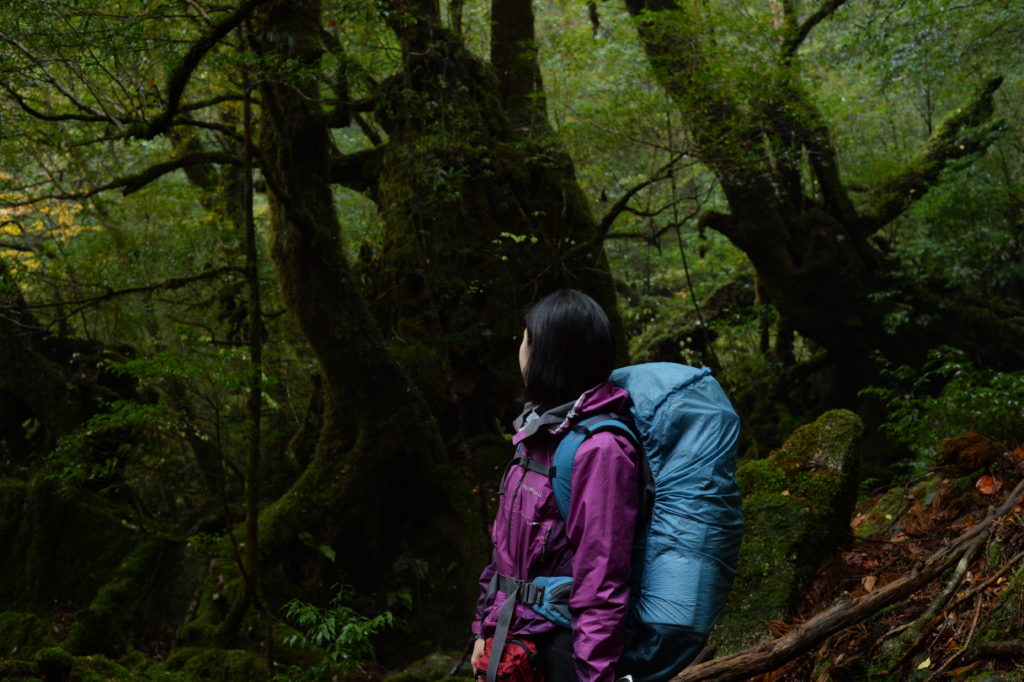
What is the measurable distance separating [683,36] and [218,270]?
5951 millimetres

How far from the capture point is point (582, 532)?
193 cm

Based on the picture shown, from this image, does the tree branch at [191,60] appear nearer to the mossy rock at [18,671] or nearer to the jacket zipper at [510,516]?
the mossy rock at [18,671]

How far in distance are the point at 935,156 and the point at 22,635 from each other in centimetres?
1286

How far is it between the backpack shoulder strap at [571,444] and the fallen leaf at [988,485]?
3.09 meters

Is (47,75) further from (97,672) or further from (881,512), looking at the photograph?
(881,512)

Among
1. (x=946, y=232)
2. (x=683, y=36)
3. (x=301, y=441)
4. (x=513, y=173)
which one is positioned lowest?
(x=301, y=441)

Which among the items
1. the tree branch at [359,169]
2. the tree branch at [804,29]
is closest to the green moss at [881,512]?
the tree branch at [804,29]

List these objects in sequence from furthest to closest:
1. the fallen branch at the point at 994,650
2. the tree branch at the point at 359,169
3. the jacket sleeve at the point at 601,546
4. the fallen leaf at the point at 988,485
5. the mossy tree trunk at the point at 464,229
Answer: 1. the tree branch at the point at 359,169
2. the mossy tree trunk at the point at 464,229
3. the fallen leaf at the point at 988,485
4. the fallen branch at the point at 994,650
5. the jacket sleeve at the point at 601,546

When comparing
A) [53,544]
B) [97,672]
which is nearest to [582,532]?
[97,672]

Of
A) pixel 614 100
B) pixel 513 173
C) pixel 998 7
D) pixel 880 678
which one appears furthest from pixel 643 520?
pixel 998 7

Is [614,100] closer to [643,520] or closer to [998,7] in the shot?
[998,7]

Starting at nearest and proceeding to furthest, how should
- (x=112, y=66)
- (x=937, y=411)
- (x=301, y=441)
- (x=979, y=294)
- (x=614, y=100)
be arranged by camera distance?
(x=112, y=66) < (x=937, y=411) < (x=301, y=441) < (x=614, y=100) < (x=979, y=294)

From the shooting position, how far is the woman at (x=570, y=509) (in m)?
1.85

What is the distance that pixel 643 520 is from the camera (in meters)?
1.98
